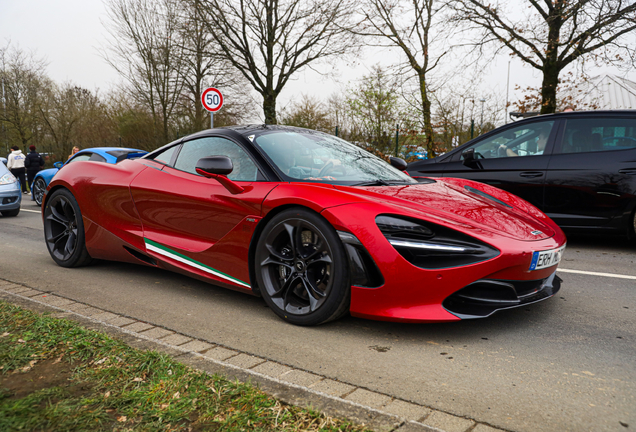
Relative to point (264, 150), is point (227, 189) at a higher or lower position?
lower

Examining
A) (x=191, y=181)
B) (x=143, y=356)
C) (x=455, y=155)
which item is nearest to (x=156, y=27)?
(x=455, y=155)

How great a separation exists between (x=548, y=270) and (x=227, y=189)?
216cm

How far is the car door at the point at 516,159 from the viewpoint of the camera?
19.2 feet

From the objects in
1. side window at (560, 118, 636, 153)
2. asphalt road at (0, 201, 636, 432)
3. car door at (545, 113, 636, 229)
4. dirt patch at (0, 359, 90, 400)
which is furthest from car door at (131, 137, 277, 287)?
side window at (560, 118, 636, 153)

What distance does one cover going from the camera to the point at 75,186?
4738mm

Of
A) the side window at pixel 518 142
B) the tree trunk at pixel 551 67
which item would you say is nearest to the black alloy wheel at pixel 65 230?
the side window at pixel 518 142

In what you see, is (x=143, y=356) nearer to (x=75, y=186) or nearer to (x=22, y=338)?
(x=22, y=338)

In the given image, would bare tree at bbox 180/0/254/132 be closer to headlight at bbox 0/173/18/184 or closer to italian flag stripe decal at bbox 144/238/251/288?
headlight at bbox 0/173/18/184

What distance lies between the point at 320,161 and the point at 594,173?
11.5 ft

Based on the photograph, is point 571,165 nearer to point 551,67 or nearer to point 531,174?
point 531,174

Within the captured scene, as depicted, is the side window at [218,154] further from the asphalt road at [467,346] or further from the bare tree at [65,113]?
the bare tree at [65,113]

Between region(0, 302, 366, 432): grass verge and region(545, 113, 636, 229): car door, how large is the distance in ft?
15.4

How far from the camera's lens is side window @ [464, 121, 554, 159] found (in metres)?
5.93

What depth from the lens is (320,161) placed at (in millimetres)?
3709
